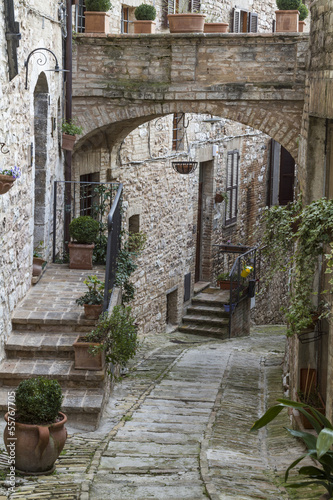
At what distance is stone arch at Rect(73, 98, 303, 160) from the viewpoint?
10469 mm

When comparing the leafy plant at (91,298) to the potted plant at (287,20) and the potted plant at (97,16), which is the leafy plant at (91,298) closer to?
the potted plant at (97,16)

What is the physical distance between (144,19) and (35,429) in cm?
834

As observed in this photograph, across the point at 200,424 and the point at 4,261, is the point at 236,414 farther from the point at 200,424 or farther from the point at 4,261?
the point at 4,261

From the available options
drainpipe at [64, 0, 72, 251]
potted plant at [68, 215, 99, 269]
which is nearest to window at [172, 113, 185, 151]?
drainpipe at [64, 0, 72, 251]

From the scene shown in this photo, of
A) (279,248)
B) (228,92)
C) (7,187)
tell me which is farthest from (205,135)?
(7,187)

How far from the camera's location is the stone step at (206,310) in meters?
14.7

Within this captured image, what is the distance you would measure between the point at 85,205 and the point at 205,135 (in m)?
4.26

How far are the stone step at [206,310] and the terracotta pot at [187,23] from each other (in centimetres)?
590

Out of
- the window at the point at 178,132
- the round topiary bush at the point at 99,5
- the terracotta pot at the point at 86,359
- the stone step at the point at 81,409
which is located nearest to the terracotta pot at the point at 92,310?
the terracotta pot at the point at 86,359

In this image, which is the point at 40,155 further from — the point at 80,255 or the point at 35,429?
the point at 35,429

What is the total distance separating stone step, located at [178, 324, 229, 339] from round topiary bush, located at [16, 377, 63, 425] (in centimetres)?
897

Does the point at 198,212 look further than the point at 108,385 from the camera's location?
Yes

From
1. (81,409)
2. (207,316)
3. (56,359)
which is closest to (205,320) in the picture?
(207,316)

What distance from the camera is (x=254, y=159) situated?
19.2m
